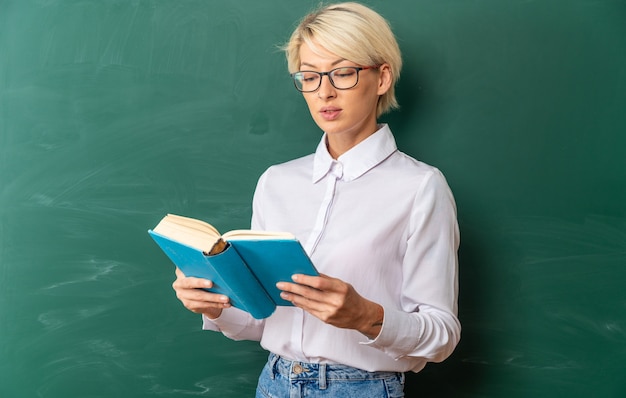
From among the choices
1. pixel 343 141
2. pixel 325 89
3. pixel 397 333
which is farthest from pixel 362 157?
pixel 397 333

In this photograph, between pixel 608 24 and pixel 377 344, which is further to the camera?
pixel 608 24

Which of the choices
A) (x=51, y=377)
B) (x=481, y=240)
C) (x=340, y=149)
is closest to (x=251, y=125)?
(x=340, y=149)

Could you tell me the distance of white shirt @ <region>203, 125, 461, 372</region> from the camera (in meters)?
1.35

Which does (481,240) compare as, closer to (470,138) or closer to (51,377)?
(470,138)

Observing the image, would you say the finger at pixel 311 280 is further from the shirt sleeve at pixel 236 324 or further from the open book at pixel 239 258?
the shirt sleeve at pixel 236 324

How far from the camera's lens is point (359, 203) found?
147cm

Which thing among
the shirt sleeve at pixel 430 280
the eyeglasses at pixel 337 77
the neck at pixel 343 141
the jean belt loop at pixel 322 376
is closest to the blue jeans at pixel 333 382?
the jean belt loop at pixel 322 376

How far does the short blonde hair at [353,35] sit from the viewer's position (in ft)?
4.68

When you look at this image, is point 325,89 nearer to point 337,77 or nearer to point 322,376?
point 337,77

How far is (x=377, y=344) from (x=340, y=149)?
0.49 meters

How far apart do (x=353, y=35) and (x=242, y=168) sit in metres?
0.58

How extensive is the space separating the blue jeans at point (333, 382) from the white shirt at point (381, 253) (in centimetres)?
2

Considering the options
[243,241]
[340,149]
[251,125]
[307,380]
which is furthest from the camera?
[251,125]

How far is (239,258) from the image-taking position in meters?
1.17
